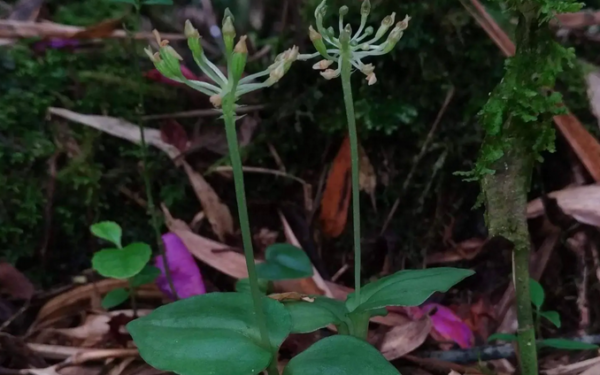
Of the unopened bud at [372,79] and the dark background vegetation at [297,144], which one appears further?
the dark background vegetation at [297,144]

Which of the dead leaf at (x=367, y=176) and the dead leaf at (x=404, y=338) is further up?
the dead leaf at (x=367, y=176)

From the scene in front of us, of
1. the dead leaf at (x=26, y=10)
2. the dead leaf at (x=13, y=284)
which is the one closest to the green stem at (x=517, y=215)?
the dead leaf at (x=13, y=284)

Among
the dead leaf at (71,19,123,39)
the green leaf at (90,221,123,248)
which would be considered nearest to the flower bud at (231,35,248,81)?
the green leaf at (90,221,123,248)

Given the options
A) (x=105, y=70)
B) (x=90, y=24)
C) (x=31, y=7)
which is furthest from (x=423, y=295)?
(x=31, y=7)

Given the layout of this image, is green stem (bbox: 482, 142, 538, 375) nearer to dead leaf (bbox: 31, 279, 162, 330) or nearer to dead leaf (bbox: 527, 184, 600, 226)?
dead leaf (bbox: 527, 184, 600, 226)

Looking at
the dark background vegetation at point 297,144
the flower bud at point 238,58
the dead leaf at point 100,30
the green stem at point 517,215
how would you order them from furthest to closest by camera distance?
the dead leaf at point 100,30 < the dark background vegetation at point 297,144 < the green stem at point 517,215 < the flower bud at point 238,58

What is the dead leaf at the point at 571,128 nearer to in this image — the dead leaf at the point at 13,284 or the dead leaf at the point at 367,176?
the dead leaf at the point at 367,176

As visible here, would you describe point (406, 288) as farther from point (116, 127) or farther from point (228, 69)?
point (116, 127)

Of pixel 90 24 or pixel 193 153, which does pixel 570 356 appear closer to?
pixel 193 153
